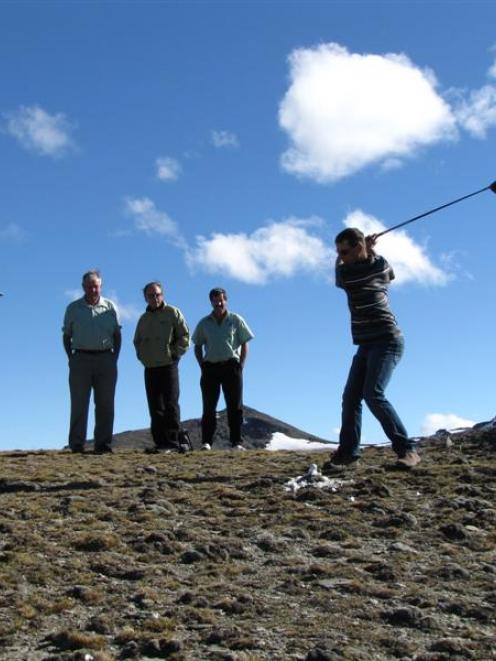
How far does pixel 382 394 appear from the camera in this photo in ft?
28.1

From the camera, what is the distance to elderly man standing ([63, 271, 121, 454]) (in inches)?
474

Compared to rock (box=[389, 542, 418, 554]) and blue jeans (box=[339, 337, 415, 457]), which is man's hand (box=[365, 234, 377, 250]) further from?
rock (box=[389, 542, 418, 554])

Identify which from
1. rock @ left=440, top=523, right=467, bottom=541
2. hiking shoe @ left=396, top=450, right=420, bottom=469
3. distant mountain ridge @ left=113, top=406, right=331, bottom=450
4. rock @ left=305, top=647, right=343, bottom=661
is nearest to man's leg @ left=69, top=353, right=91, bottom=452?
distant mountain ridge @ left=113, top=406, right=331, bottom=450

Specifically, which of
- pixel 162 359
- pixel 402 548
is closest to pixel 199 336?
pixel 162 359

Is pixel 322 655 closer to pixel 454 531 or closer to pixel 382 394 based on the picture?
pixel 454 531

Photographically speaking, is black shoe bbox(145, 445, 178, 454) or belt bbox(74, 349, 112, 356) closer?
black shoe bbox(145, 445, 178, 454)

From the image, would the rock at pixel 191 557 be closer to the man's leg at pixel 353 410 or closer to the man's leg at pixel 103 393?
the man's leg at pixel 353 410

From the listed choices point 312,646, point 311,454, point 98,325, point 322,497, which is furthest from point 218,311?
point 312,646

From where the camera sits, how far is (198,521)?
6559mm

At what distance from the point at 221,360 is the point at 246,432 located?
520cm

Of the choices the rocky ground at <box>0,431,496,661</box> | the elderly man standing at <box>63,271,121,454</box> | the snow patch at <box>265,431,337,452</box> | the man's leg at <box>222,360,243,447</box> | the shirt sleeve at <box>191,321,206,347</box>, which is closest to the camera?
the rocky ground at <box>0,431,496,661</box>

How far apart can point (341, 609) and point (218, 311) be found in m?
8.21

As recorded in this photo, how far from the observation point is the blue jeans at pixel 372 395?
27.9 ft

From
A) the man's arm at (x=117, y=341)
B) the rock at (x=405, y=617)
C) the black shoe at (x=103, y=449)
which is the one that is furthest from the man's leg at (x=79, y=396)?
the rock at (x=405, y=617)
